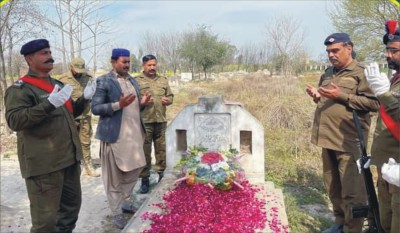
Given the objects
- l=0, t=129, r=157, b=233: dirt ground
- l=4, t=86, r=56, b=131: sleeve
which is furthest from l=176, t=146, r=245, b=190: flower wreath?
l=4, t=86, r=56, b=131: sleeve

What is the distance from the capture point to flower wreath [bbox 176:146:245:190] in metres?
3.99

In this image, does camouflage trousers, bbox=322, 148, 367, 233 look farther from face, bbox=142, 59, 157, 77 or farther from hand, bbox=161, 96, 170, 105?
face, bbox=142, 59, 157, 77

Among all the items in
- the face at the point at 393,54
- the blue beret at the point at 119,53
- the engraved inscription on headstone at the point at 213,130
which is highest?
the blue beret at the point at 119,53

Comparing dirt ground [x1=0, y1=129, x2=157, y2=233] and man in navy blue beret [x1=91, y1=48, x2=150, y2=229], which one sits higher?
man in navy blue beret [x1=91, y1=48, x2=150, y2=229]

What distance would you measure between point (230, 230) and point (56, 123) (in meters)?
1.81

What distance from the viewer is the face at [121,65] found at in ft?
12.5

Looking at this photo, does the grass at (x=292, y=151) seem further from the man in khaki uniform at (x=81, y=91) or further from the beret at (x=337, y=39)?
the man in khaki uniform at (x=81, y=91)

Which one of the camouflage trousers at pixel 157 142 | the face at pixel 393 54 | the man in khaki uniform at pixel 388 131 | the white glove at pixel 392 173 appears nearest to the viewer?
the white glove at pixel 392 173

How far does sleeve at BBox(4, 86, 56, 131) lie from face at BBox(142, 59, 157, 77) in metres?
2.26

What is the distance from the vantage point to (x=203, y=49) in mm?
31031

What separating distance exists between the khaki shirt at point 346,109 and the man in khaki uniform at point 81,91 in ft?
12.4

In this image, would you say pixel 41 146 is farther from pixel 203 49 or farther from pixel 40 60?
pixel 203 49

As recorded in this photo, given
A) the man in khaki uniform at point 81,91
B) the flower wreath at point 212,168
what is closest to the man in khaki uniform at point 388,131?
the flower wreath at point 212,168

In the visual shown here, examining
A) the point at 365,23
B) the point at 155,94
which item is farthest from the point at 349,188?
the point at 365,23
